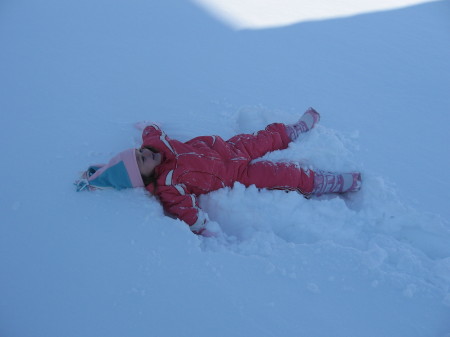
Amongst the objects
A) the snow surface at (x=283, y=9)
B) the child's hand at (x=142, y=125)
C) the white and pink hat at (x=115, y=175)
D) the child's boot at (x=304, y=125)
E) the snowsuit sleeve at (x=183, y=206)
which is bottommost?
the snowsuit sleeve at (x=183, y=206)

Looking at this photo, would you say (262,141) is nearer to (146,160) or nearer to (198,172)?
(198,172)

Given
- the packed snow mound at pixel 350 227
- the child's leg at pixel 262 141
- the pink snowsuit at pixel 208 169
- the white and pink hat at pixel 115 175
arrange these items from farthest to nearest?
the child's leg at pixel 262 141 < the pink snowsuit at pixel 208 169 < the white and pink hat at pixel 115 175 < the packed snow mound at pixel 350 227

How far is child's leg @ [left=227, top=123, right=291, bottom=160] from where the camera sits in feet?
5.82

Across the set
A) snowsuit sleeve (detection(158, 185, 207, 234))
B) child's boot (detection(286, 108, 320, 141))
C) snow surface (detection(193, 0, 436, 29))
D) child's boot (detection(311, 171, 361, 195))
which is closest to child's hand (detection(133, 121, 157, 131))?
snowsuit sleeve (detection(158, 185, 207, 234))

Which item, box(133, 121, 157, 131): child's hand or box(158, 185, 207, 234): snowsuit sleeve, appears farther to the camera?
box(133, 121, 157, 131): child's hand

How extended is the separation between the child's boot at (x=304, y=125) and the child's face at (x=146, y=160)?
741 millimetres

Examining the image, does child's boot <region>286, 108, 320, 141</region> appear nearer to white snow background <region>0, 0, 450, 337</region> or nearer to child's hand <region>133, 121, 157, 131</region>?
white snow background <region>0, 0, 450, 337</region>

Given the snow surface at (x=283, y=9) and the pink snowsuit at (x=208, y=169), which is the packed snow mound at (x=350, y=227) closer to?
the pink snowsuit at (x=208, y=169)

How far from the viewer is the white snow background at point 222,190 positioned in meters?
1.14

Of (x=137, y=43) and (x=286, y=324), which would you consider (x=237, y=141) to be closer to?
(x=286, y=324)

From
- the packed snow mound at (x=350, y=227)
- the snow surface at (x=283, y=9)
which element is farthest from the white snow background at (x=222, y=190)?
the snow surface at (x=283, y=9)

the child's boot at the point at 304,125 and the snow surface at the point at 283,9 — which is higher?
the snow surface at the point at 283,9

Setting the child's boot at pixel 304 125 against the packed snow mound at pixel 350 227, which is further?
the child's boot at pixel 304 125

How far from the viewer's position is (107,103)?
6.33 feet
